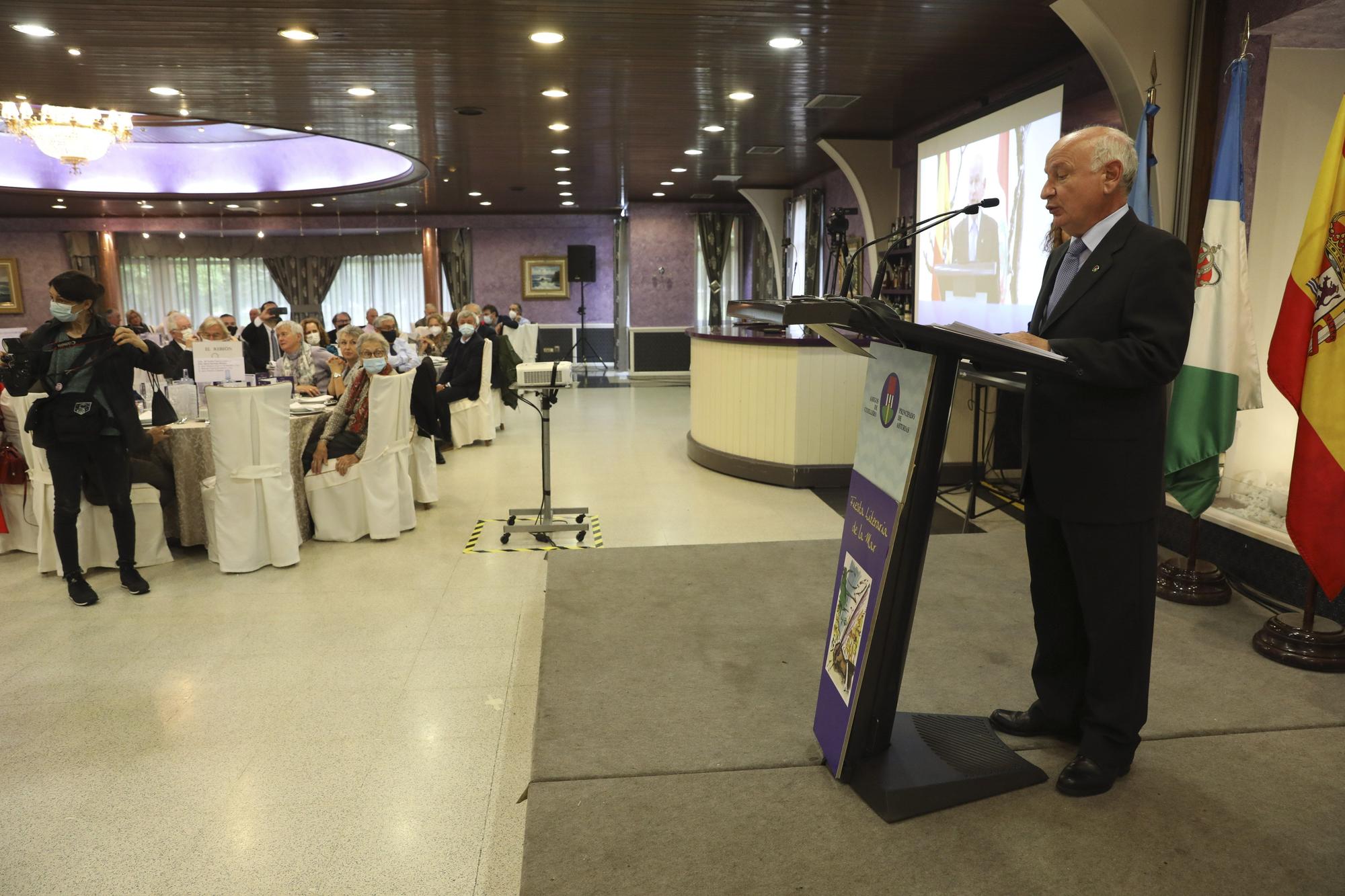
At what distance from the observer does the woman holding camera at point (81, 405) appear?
405 centimetres

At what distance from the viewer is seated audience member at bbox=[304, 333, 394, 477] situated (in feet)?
16.9

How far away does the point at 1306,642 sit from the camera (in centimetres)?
279

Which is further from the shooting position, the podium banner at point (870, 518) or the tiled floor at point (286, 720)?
the tiled floor at point (286, 720)

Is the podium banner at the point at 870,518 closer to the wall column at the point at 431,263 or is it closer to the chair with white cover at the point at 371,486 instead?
the chair with white cover at the point at 371,486

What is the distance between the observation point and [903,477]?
68.2 inches

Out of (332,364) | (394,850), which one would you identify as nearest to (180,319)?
(332,364)

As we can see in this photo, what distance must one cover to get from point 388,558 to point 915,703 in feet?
10.9

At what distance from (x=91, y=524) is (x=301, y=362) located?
6.85 feet

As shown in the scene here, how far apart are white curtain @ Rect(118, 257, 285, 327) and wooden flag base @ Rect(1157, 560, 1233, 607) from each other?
1719 cm

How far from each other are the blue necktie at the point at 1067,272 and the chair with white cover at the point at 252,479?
379 centimetres

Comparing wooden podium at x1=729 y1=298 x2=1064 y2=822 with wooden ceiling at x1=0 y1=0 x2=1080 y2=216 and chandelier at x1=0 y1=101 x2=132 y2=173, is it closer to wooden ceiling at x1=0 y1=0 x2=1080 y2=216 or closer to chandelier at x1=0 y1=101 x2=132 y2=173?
wooden ceiling at x1=0 y1=0 x2=1080 y2=216

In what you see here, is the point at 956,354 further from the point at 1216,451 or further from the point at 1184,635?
the point at 1216,451

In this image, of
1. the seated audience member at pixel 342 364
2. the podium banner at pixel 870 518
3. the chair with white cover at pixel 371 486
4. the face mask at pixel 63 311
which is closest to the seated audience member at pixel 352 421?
the chair with white cover at pixel 371 486

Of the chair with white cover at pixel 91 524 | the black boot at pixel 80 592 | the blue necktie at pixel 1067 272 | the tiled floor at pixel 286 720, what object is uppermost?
the blue necktie at pixel 1067 272
